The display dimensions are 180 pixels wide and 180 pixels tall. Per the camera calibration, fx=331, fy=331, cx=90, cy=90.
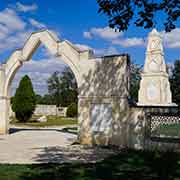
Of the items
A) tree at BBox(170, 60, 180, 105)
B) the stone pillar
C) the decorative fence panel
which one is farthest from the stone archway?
tree at BBox(170, 60, 180, 105)

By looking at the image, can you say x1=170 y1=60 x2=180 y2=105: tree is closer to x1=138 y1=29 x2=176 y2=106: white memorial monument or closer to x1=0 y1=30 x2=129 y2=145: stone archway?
x1=138 y1=29 x2=176 y2=106: white memorial monument

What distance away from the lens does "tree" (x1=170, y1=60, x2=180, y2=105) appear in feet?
152

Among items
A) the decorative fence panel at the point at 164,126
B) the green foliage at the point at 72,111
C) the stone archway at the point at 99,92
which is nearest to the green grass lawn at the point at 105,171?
the decorative fence panel at the point at 164,126

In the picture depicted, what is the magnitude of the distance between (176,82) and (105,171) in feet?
144

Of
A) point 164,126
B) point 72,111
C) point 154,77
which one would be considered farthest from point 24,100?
point 164,126

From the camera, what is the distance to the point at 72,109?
42.9 meters

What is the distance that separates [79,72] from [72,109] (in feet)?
95.4

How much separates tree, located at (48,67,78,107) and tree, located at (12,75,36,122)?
34709 mm

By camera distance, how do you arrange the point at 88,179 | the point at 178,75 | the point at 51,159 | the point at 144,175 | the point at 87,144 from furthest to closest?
the point at 178,75 < the point at 87,144 < the point at 51,159 < the point at 144,175 < the point at 88,179

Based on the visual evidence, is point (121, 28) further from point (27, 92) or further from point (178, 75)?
point (178, 75)

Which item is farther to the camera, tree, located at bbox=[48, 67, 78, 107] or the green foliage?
tree, located at bbox=[48, 67, 78, 107]

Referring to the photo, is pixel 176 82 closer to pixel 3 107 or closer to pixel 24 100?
pixel 24 100

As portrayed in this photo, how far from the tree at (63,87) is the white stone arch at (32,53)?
1919 inches

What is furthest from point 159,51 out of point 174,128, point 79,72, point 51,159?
point 51,159
